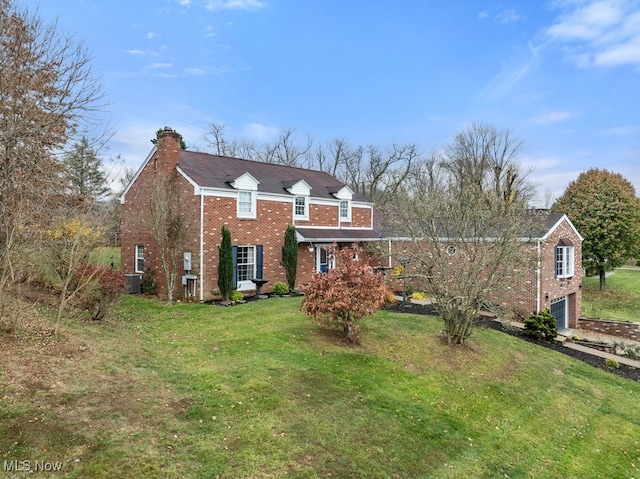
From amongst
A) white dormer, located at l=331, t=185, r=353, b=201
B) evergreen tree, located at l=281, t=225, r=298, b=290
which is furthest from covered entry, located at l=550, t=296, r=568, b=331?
evergreen tree, located at l=281, t=225, r=298, b=290

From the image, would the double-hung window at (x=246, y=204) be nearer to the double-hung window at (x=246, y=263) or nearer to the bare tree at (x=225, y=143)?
the double-hung window at (x=246, y=263)

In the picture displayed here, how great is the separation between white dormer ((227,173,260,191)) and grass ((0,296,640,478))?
8.31 metres

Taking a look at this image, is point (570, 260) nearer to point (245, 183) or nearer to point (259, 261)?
point (259, 261)

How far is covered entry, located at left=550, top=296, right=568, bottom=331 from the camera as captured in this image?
18.5 m

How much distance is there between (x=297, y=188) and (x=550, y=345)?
540 inches

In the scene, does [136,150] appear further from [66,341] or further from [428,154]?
[428,154]

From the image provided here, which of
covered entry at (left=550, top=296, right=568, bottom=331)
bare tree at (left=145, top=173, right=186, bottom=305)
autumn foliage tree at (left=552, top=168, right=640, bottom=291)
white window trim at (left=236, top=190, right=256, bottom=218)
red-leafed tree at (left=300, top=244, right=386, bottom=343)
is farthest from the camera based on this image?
autumn foliage tree at (left=552, top=168, right=640, bottom=291)

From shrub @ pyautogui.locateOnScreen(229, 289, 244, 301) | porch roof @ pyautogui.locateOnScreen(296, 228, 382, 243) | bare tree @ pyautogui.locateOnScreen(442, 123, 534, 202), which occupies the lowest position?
shrub @ pyautogui.locateOnScreen(229, 289, 244, 301)

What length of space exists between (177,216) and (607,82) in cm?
2008

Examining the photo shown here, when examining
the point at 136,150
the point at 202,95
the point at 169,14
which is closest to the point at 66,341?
the point at 169,14

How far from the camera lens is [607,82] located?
1627 cm

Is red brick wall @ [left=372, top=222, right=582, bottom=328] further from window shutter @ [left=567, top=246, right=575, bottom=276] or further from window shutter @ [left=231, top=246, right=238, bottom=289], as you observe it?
window shutter @ [left=231, top=246, right=238, bottom=289]

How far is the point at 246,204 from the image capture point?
1814cm

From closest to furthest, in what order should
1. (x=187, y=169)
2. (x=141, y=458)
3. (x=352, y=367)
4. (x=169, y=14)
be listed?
(x=141, y=458) < (x=352, y=367) < (x=169, y=14) < (x=187, y=169)
